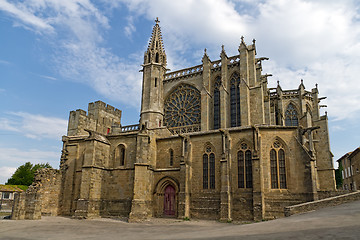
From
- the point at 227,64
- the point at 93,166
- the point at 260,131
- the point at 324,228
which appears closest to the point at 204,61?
the point at 227,64

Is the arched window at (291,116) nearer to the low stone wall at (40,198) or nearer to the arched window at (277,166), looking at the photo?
the arched window at (277,166)

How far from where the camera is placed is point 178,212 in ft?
64.2

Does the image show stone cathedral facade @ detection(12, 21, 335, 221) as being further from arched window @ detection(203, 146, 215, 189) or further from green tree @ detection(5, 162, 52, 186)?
green tree @ detection(5, 162, 52, 186)

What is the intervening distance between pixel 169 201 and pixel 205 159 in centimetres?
436

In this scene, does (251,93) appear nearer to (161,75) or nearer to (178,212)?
(161,75)

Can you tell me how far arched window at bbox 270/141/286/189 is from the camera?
719 inches

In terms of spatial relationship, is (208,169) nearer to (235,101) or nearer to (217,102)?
(235,101)

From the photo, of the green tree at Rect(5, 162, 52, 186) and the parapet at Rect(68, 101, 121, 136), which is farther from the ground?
the parapet at Rect(68, 101, 121, 136)

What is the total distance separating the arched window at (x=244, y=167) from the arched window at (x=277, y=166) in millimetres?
1489

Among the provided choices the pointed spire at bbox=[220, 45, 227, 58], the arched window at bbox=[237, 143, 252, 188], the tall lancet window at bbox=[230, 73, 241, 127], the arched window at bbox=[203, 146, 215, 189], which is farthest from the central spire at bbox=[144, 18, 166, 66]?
the arched window at bbox=[237, 143, 252, 188]

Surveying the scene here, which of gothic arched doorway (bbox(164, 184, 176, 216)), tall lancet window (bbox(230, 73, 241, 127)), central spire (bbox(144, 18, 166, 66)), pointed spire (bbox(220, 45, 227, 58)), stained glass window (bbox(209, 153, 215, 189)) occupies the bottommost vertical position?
gothic arched doorway (bbox(164, 184, 176, 216))

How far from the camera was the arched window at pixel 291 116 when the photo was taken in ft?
105

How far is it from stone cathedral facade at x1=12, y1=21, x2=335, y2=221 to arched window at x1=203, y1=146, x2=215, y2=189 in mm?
75

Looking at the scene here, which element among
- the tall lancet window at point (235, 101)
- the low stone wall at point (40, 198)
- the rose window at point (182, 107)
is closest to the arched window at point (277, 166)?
the tall lancet window at point (235, 101)
